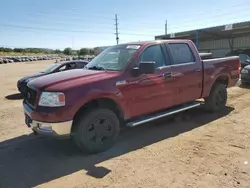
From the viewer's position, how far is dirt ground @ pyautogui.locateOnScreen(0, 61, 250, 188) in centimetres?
362

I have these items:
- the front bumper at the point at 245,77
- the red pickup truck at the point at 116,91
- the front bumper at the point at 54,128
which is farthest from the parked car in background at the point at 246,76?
the front bumper at the point at 54,128

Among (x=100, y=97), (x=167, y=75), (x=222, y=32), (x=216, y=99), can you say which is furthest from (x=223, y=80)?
(x=222, y=32)

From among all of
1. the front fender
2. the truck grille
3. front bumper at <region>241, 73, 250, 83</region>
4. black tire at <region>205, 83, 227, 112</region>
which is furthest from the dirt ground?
front bumper at <region>241, 73, 250, 83</region>

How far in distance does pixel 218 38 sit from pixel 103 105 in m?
25.2

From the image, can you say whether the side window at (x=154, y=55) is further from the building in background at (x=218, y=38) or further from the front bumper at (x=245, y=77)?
the building in background at (x=218, y=38)

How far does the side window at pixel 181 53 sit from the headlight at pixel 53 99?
278 cm

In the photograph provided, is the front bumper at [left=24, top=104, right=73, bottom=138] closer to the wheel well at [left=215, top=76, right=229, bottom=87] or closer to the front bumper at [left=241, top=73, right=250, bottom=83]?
the wheel well at [left=215, top=76, right=229, bottom=87]

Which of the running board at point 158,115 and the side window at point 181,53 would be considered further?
the side window at point 181,53

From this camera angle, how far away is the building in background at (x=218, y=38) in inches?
930

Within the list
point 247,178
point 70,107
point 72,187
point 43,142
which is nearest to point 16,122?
point 43,142

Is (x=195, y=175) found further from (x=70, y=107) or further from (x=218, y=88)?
(x=218, y=88)

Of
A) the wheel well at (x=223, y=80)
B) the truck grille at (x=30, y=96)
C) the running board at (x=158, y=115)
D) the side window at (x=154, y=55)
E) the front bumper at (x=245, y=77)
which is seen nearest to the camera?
the truck grille at (x=30, y=96)

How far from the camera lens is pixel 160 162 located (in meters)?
4.13

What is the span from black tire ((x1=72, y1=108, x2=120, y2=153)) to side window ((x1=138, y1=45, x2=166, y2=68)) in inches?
53.4
